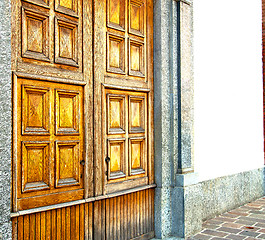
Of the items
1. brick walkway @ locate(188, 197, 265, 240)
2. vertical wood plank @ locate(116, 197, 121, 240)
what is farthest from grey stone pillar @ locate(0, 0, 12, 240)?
brick walkway @ locate(188, 197, 265, 240)

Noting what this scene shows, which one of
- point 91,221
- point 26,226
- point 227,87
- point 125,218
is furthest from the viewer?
point 227,87

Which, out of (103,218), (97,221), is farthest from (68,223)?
(103,218)

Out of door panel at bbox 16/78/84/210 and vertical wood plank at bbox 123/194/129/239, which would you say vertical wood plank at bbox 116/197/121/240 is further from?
door panel at bbox 16/78/84/210

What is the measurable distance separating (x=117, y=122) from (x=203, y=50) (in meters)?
2.47

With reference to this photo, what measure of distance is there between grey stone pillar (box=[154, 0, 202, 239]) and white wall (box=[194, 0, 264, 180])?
63 cm

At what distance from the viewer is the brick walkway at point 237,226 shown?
492 cm

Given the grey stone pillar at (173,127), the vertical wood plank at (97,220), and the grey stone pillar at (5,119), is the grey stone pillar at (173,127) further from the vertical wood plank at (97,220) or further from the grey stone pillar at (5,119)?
the grey stone pillar at (5,119)

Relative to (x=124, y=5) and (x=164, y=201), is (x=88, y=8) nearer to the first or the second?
(x=124, y=5)

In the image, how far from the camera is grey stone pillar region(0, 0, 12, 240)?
301 cm

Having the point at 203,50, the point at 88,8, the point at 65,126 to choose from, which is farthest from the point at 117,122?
the point at 203,50

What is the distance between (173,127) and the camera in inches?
195

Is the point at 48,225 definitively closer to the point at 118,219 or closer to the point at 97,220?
the point at 97,220

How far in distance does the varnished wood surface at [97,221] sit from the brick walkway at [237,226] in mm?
792

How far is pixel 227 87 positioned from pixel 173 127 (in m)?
2.35
